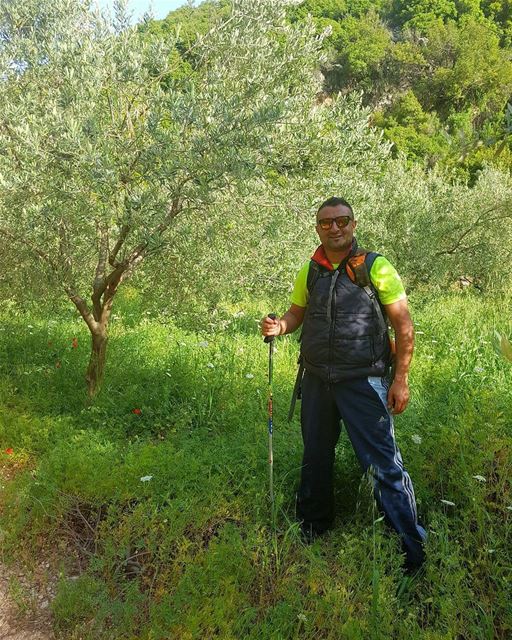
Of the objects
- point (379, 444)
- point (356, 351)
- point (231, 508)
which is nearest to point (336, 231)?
point (356, 351)

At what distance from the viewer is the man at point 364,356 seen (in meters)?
3.44

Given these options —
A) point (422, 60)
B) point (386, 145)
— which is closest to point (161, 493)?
point (386, 145)

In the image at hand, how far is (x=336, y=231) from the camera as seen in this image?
3.54m

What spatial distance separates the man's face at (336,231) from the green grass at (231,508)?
1727 mm

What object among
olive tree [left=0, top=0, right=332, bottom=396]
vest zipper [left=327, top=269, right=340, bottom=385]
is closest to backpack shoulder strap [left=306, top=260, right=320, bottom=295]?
vest zipper [left=327, top=269, right=340, bottom=385]

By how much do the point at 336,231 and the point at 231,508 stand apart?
7.73ft

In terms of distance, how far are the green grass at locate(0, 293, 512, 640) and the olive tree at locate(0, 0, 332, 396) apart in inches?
70.8

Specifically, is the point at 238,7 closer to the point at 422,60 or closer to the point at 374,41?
the point at 422,60

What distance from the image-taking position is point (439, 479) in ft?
13.5

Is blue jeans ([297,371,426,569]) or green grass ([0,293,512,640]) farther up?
blue jeans ([297,371,426,569])

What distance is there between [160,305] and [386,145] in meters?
3.21

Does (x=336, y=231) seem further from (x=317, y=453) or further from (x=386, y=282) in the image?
(x=317, y=453)

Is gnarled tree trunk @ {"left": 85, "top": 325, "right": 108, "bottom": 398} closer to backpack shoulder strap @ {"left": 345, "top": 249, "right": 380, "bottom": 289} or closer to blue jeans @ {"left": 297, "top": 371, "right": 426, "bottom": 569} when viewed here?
blue jeans @ {"left": 297, "top": 371, "right": 426, "bottom": 569}

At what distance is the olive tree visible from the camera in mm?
4074
